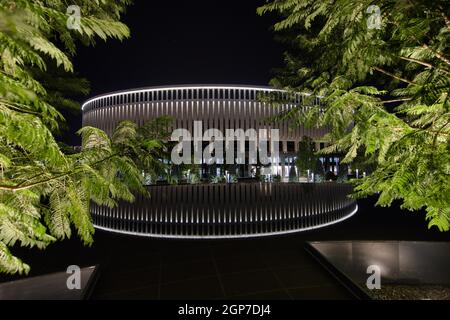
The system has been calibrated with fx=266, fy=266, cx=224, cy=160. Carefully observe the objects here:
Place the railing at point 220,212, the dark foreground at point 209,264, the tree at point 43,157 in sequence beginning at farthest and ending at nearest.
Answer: the railing at point 220,212 → the dark foreground at point 209,264 → the tree at point 43,157

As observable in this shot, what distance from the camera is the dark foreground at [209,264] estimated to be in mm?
4188

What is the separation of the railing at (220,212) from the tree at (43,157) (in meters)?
6.02

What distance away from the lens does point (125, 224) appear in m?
8.06

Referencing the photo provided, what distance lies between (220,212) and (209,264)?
117 inches

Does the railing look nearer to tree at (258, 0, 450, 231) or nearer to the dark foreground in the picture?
the dark foreground

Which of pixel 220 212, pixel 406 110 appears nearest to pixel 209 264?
pixel 220 212

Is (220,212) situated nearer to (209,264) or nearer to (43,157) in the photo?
(209,264)

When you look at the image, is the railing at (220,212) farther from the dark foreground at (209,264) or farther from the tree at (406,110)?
the tree at (406,110)

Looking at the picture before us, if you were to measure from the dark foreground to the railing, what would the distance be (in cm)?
56

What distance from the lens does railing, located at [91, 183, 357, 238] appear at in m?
7.80

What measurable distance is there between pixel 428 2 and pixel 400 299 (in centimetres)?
371

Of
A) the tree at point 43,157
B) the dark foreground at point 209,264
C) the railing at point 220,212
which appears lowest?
the dark foreground at point 209,264

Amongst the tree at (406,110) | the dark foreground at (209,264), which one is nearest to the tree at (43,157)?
the tree at (406,110)

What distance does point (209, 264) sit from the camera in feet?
17.5
